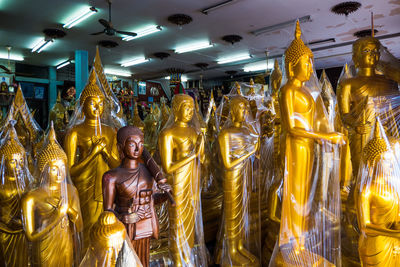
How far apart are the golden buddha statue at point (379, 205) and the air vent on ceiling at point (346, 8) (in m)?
4.69

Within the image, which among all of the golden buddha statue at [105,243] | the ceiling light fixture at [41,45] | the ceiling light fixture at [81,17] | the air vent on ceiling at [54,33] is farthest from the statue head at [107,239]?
the ceiling light fixture at [41,45]

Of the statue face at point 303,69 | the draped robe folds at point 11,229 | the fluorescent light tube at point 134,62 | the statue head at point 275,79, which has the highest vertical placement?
the fluorescent light tube at point 134,62

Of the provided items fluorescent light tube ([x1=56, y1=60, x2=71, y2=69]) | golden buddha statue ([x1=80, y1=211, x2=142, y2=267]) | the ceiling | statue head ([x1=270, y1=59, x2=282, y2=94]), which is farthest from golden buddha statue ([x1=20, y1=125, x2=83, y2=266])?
fluorescent light tube ([x1=56, y1=60, x2=71, y2=69])

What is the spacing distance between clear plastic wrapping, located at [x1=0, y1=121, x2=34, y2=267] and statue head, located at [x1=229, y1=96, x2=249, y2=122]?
5.05ft

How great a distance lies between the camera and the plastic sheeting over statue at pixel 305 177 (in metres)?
1.99

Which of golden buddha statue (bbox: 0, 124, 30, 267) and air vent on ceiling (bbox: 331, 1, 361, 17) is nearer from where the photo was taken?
golden buddha statue (bbox: 0, 124, 30, 267)

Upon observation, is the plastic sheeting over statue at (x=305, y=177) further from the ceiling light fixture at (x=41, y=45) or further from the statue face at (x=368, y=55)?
the ceiling light fixture at (x=41, y=45)

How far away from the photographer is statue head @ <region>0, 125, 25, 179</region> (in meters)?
2.01

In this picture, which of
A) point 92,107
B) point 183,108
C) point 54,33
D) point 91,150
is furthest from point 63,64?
point 183,108

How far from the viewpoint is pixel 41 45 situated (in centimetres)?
826

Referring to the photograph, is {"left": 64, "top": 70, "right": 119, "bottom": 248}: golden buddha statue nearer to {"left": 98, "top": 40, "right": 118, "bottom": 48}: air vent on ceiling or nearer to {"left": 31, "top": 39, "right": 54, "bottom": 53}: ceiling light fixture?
{"left": 98, "top": 40, "right": 118, "bottom": 48}: air vent on ceiling

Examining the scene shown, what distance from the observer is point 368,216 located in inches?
62.2

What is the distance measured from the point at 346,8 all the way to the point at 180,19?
3.09 meters

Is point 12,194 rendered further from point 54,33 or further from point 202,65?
point 202,65
